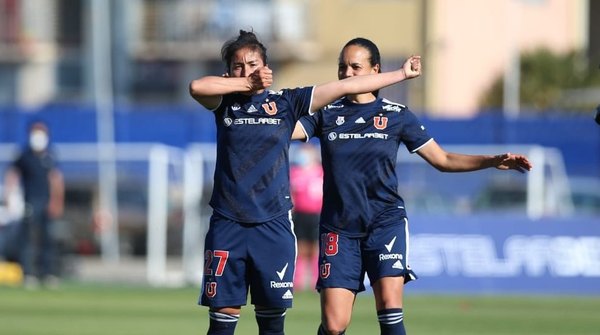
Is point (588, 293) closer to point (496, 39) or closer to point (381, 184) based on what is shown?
point (381, 184)

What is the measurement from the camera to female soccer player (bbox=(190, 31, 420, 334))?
9.24 meters

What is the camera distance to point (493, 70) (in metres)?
43.7

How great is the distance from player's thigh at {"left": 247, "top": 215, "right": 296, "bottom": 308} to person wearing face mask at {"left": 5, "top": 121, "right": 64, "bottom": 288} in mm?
11200

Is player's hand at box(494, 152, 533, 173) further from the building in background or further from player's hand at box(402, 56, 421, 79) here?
the building in background

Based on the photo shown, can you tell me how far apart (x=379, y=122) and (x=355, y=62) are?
46 cm

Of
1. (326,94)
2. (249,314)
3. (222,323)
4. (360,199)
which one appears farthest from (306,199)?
(326,94)

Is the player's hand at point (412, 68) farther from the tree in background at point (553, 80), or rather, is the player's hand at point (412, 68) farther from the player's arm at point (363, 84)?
the tree in background at point (553, 80)

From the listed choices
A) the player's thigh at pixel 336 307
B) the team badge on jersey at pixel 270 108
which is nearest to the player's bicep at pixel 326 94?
the team badge on jersey at pixel 270 108

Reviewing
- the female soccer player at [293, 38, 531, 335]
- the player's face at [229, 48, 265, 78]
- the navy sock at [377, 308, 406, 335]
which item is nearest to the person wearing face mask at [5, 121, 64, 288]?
the female soccer player at [293, 38, 531, 335]

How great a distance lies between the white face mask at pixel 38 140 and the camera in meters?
20.1

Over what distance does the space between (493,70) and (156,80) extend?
→ 36.7 feet

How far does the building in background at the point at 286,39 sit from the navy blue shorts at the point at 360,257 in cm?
3139

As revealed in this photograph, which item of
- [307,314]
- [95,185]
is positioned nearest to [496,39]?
[95,185]

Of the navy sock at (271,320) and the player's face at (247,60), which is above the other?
the player's face at (247,60)
